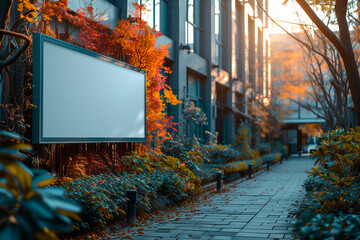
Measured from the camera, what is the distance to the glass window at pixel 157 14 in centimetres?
1740

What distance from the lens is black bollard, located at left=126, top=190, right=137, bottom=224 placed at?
857 cm

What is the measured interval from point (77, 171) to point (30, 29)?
3.11 m

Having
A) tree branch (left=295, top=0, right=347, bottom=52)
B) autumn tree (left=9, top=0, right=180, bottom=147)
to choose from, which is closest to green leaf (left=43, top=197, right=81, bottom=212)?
tree branch (left=295, top=0, right=347, bottom=52)

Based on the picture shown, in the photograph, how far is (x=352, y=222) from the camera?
4660 mm

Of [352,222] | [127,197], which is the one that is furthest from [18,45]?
[352,222]

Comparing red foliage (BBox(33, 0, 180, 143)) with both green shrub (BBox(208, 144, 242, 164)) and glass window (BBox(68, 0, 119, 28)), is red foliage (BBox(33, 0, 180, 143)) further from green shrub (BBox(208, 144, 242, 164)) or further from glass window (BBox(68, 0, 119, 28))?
green shrub (BBox(208, 144, 242, 164))

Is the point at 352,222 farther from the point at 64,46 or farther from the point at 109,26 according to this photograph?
the point at 109,26

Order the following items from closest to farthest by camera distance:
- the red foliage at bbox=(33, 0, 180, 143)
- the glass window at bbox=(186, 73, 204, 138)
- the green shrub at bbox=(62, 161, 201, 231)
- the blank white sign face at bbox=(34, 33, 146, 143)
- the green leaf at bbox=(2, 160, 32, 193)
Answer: the green leaf at bbox=(2, 160, 32, 193)
the green shrub at bbox=(62, 161, 201, 231)
the blank white sign face at bbox=(34, 33, 146, 143)
the red foliage at bbox=(33, 0, 180, 143)
the glass window at bbox=(186, 73, 204, 138)

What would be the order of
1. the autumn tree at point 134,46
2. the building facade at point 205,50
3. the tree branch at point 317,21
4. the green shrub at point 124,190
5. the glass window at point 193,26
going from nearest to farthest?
the green shrub at point 124,190 → the tree branch at point 317,21 → the autumn tree at point 134,46 → the building facade at point 205,50 → the glass window at point 193,26

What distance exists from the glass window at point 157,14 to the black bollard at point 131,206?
9901 mm

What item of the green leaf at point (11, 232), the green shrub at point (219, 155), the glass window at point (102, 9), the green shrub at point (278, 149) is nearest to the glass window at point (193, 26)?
the green shrub at point (219, 155)

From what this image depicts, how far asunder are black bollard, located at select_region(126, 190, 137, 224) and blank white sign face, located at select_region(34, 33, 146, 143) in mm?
1667

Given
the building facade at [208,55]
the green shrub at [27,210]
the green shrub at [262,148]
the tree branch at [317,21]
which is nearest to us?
the green shrub at [27,210]

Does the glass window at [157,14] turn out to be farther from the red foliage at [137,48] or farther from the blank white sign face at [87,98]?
the blank white sign face at [87,98]
